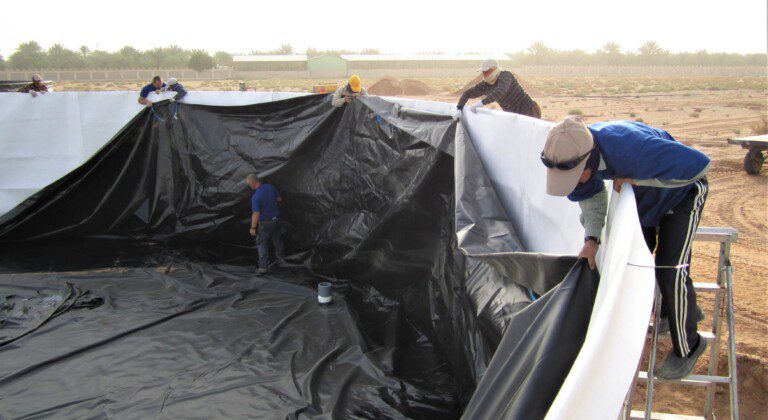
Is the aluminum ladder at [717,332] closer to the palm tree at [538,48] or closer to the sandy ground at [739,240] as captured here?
the sandy ground at [739,240]

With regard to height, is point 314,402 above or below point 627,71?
below

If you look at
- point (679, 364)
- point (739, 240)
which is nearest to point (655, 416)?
point (679, 364)

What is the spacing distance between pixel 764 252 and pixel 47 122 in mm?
8162

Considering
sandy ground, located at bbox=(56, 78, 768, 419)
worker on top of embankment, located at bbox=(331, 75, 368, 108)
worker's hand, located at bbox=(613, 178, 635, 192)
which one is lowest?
sandy ground, located at bbox=(56, 78, 768, 419)

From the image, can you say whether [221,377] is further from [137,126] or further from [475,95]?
[137,126]

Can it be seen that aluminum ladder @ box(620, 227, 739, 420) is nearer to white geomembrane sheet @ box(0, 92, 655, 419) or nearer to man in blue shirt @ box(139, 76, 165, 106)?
white geomembrane sheet @ box(0, 92, 655, 419)

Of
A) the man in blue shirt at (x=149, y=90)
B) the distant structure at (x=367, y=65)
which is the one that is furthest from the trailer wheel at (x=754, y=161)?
the distant structure at (x=367, y=65)

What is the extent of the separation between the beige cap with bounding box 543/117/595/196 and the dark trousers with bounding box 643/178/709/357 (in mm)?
581

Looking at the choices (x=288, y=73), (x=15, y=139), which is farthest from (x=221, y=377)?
(x=288, y=73)

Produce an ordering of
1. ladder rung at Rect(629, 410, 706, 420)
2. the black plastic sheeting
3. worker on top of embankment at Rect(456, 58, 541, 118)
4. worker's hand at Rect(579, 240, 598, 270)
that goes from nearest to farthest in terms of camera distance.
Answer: worker's hand at Rect(579, 240, 598, 270), ladder rung at Rect(629, 410, 706, 420), the black plastic sheeting, worker on top of embankment at Rect(456, 58, 541, 118)

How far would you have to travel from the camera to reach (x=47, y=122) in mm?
6438

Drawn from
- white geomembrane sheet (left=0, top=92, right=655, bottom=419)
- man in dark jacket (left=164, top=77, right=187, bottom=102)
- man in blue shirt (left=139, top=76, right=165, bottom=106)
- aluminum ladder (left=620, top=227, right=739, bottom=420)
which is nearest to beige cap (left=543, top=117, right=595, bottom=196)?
white geomembrane sheet (left=0, top=92, right=655, bottom=419)

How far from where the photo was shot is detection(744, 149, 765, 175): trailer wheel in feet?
28.9

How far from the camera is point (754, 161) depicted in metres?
8.84
